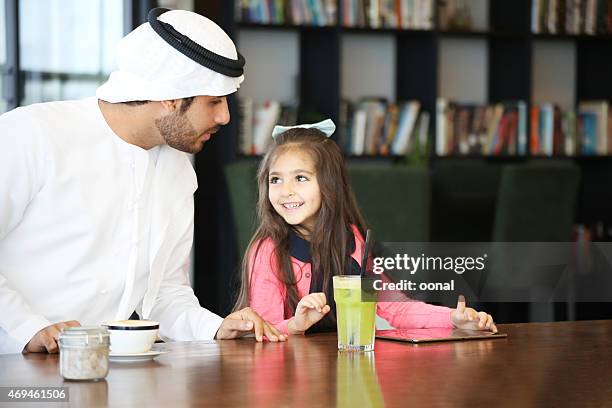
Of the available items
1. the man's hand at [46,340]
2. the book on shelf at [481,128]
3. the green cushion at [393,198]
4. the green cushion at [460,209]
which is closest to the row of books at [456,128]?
the book on shelf at [481,128]

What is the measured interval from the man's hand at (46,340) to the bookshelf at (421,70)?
331 cm

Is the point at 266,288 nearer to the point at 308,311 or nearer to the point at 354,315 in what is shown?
the point at 308,311

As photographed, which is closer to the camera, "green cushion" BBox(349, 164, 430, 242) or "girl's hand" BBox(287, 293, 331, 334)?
"girl's hand" BBox(287, 293, 331, 334)

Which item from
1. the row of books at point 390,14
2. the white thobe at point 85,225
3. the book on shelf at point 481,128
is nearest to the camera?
the white thobe at point 85,225

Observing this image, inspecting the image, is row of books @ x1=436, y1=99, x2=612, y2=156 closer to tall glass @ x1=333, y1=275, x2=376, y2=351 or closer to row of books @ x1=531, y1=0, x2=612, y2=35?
row of books @ x1=531, y1=0, x2=612, y2=35

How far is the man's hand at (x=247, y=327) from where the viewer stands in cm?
197

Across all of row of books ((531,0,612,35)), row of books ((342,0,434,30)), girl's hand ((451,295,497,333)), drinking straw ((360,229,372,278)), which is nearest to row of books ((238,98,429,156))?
row of books ((342,0,434,30))

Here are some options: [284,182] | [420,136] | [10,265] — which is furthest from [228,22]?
[10,265]

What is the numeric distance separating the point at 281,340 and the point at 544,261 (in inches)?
24.9

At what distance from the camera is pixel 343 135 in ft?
18.1

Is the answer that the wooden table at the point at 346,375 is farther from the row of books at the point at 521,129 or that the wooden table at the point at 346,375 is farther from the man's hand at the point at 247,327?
the row of books at the point at 521,129

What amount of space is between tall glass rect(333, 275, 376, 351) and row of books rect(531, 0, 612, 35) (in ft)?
14.3

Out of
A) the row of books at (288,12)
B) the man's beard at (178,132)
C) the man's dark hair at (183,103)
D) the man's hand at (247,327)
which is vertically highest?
the row of books at (288,12)

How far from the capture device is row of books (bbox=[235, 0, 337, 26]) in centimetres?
528
